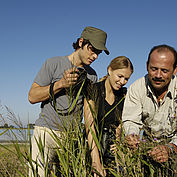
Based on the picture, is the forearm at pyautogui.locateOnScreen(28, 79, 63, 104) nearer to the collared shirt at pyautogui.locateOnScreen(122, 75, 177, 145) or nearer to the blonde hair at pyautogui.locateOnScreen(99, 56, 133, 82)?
the collared shirt at pyautogui.locateOnScreen(122, 75, 177, 145)

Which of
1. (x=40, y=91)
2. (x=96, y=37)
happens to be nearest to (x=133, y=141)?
(x=40, y=91)

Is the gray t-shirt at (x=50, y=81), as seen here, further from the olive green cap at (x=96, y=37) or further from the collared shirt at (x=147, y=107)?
the collared shirt at (x=147, y=107)

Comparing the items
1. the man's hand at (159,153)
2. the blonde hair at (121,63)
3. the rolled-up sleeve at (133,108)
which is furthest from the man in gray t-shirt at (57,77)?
the man's hand at (159,153)

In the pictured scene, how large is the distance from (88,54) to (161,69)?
0.78 metres

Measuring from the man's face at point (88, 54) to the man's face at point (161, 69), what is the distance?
61 centimetres

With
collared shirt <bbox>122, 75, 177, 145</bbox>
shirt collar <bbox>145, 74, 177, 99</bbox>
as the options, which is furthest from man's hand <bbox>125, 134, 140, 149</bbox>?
shirt collar <bbox>145, 74, 177, 99</bbox>

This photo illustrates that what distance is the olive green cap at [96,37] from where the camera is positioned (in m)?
2.45

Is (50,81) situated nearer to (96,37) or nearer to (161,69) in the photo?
(96,37)

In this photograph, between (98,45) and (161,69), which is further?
(98,45)

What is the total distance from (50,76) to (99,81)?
77cm

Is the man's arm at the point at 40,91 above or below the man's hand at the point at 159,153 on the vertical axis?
above

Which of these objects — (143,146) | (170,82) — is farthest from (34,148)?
(170,82)

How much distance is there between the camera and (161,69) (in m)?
2.25

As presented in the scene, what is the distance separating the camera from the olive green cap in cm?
245
